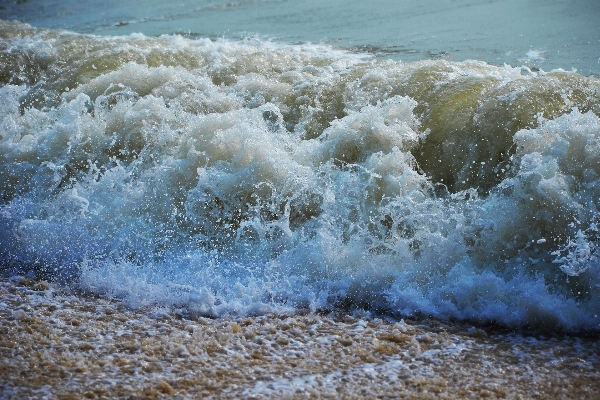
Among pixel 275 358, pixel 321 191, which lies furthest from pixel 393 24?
pixel 275 358

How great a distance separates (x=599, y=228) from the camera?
12.4 ft

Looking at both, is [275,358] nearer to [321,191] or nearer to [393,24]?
[321,191]

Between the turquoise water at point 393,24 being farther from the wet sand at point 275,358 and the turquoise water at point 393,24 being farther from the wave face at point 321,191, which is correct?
the wet sand at point 275,358

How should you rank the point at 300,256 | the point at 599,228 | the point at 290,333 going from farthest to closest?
1. the point at 300,256
2. the point at 599,228
3. the point at 290,333

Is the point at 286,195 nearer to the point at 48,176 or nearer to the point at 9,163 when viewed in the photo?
the point at 48,176

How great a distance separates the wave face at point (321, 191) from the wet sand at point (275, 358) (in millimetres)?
203

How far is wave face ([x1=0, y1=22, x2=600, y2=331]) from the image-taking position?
3.86 meters

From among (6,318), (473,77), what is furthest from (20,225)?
(473,77)

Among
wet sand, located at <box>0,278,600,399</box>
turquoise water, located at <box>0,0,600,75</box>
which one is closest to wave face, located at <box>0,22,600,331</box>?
wet sand, located at <box>0,278,600,399</box>

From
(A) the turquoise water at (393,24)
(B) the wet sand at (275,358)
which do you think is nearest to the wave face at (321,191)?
(B) the wet sand at (275,358)

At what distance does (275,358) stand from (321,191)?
163 centimetres

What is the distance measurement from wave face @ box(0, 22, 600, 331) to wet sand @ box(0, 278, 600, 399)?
0.67 ft

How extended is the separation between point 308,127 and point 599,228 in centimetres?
253

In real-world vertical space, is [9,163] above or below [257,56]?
below
